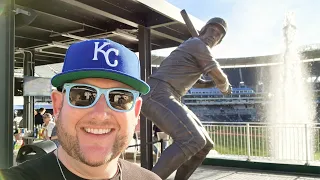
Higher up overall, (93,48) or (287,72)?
(287,72)

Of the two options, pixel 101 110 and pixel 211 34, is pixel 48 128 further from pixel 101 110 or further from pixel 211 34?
pixel 101 110

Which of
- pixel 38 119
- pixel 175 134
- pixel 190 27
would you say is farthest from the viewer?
pixel 38 119

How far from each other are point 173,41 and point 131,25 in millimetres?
1869

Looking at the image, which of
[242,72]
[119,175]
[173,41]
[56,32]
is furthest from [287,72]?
[119,175]

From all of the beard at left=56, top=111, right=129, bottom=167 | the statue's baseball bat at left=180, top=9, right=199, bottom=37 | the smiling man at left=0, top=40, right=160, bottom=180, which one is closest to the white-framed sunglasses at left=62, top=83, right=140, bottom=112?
the smiling man at left=0, top=40, right=160, bottom=180

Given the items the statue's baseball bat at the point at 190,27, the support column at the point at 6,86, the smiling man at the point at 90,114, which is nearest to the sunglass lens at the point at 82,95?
the smiling man at the point at 90,114

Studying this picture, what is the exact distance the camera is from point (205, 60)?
12.1 ft

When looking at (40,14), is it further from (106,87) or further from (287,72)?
A: (287,72)

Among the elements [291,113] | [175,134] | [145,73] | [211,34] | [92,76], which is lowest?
[291,113]

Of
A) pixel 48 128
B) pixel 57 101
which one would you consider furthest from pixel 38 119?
pixel 57 101

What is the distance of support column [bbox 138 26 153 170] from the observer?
235 inches

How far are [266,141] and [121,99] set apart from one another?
7597mm

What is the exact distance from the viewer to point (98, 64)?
1.19m

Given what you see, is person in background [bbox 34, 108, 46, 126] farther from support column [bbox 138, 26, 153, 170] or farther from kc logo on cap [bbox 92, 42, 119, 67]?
kc logo on cap [bbox 92, 42, 119, 67]
